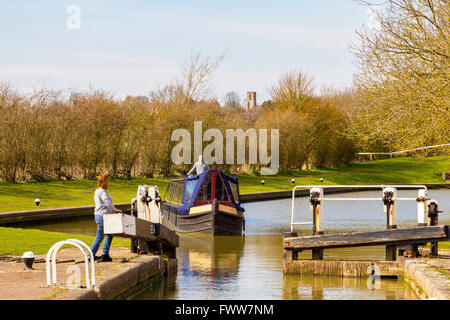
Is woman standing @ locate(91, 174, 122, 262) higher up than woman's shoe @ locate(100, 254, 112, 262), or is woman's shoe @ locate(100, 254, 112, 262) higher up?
woman standing @ locate(91, 174, 122, 262)

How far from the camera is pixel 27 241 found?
49.6ft

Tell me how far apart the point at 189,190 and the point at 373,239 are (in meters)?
10.9

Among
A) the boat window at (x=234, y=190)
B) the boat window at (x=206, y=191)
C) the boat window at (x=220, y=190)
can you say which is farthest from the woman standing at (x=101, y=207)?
the boat window at (x=234, y=190)

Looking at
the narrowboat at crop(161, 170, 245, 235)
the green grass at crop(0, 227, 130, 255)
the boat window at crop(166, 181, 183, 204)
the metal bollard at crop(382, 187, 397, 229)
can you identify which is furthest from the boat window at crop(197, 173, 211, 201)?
the metal bollard at crop(382, 187, 397, 229)

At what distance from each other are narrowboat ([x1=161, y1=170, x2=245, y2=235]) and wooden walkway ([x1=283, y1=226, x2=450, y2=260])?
8159 millimetres

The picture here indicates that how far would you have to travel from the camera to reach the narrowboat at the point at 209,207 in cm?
2169

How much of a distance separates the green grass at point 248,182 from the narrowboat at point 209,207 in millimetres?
5157

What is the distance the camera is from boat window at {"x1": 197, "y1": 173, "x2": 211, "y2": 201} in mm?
23000

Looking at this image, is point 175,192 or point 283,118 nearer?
point 175,192

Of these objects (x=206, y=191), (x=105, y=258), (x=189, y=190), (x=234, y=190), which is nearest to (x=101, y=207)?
(x=105, y=258)

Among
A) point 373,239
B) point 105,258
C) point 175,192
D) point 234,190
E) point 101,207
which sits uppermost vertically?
point 101,207

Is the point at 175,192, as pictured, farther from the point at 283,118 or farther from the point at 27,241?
the point at 283,118

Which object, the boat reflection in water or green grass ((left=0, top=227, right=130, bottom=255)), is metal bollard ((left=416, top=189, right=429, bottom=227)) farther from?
green grass ((left=0, top=227, right=130, bottom=255))

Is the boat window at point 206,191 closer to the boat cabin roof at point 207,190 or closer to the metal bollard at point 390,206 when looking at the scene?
the boat cabin roof at point 207,190
